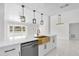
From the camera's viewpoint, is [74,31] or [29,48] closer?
[29,48]

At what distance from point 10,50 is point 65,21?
353 inches

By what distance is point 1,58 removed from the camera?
85 centimetres

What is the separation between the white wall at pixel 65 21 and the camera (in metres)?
9.88

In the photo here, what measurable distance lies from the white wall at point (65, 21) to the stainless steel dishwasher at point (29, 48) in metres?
7.59

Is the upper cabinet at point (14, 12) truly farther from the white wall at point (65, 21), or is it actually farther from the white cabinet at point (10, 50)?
the white wall at point (65, 21)

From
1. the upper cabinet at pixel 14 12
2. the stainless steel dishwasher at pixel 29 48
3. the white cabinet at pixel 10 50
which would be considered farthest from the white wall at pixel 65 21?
the white cabinet at pixel 10 50

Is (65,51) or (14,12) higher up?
(14,12)

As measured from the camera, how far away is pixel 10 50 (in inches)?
85.2

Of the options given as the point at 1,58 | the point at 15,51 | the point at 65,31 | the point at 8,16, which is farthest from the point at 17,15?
the point at 65,31

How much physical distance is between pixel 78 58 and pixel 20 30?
4.32 m

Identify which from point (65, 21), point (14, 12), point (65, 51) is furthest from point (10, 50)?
point (65, 21)

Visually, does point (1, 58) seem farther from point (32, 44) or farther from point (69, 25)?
point (69, 25)

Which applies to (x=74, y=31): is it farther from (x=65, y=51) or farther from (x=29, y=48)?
(x=29, y=48)

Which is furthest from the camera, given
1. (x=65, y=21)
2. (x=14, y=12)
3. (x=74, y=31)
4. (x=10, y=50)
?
(x=74, y=31)
